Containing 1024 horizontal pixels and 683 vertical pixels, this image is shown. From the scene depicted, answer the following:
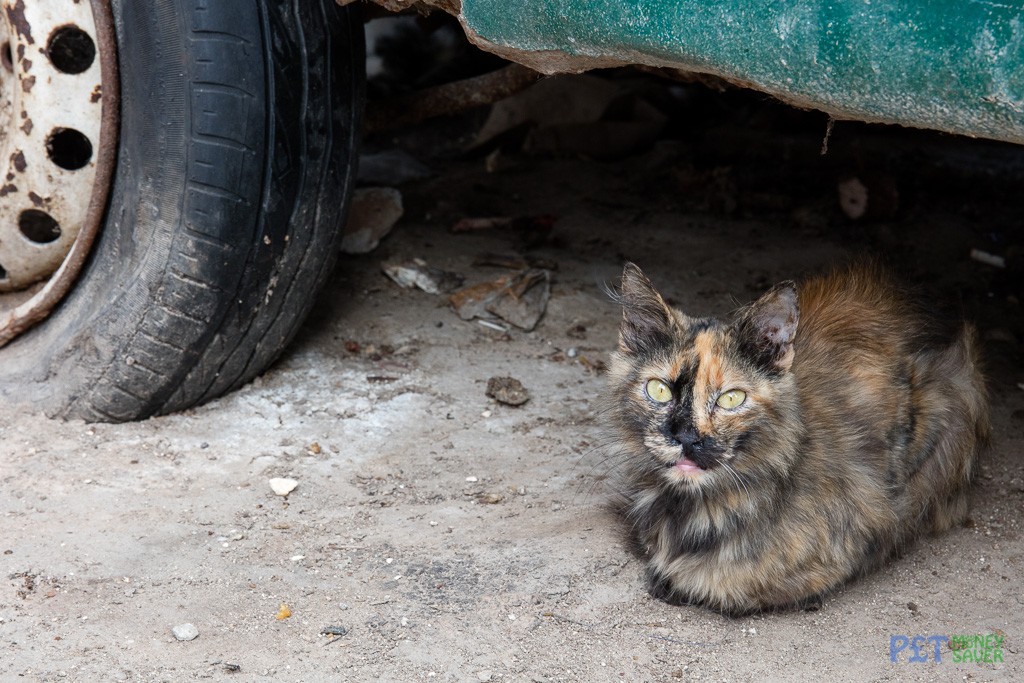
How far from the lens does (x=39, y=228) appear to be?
3.96 meters

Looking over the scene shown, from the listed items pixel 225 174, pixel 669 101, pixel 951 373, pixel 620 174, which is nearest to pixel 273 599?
pixel 225 174

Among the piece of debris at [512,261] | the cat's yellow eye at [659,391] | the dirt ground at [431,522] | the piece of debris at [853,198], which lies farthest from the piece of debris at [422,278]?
the piece of debris at [853,198]

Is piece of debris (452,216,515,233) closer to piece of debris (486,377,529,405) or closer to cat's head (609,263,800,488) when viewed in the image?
piece of debris (486,377,529,405)

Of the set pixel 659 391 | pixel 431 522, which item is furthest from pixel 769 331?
pixel 431 522

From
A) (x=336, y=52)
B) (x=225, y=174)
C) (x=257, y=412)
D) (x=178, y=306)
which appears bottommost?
(x=257, y=412)

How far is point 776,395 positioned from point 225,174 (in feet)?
6.05

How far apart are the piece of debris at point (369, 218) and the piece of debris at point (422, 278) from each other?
0.21 meters

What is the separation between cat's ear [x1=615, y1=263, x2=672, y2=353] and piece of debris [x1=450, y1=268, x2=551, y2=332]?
1.58 m

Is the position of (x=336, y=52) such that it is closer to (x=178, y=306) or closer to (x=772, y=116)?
(x=178, y=306)

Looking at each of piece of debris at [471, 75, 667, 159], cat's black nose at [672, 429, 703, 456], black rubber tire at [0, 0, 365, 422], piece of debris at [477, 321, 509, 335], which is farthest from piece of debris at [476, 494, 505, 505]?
piece of debris at [471, 75, 667, 159]

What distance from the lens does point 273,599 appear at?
3025mm

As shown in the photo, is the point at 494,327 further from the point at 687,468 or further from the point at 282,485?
the point at 687,468

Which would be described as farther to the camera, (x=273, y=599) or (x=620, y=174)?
(x=620, y=174)

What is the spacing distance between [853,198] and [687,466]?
3.49m
